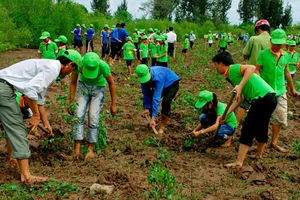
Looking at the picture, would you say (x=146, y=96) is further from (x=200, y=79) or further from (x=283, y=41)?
(x=200, y=79)

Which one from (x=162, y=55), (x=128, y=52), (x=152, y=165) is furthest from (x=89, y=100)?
(x=128, y=52)

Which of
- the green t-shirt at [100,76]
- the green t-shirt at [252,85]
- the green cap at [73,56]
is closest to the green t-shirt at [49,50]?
the green t-shirt at [100,76]

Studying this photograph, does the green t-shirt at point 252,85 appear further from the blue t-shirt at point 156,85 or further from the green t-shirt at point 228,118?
the blue t-shirt at point 156,85

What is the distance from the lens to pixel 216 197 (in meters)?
3.85

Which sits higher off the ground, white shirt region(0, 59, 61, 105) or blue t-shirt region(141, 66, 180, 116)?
white shirt region(0, 59, 61, 105)

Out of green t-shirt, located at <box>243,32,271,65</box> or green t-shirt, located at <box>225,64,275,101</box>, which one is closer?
green t-shirt, located at <box>225,64,275,101</box>

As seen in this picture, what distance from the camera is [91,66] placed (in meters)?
4.36

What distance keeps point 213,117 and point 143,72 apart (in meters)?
1.26

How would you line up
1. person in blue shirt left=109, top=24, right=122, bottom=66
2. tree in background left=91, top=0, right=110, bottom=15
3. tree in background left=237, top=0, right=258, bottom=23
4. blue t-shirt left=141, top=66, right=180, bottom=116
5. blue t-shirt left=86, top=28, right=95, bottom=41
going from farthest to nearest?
tree in background left=237, top=0, right=258, bottom=23
tree in background left=91, top=0, right=110, bottom=15
blue t-shirt left=86, top=28, right=95, bottom=41
person in blue shirt left=109, top=24, right=122, bottom=66
blue t-shirt left=141, top=66, right=180, bottom=116

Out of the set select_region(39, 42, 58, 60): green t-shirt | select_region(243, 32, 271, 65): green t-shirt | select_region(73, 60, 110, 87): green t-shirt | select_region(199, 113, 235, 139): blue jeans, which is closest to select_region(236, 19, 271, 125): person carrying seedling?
select_region(243, 32, 271, 65): green t-shirt

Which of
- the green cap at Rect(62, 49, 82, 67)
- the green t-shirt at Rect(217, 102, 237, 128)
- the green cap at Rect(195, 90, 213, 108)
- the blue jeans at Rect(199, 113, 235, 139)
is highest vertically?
the green cap at Rect(62, 49, 82, 67)

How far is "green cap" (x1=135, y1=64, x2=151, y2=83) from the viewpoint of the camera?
5457mm

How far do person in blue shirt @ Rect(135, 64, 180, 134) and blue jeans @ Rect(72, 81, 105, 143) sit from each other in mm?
948

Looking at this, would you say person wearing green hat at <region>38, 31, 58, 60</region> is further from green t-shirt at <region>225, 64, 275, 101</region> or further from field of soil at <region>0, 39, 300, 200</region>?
green t-shirt at <region>225, 64, 275, 101</region>
